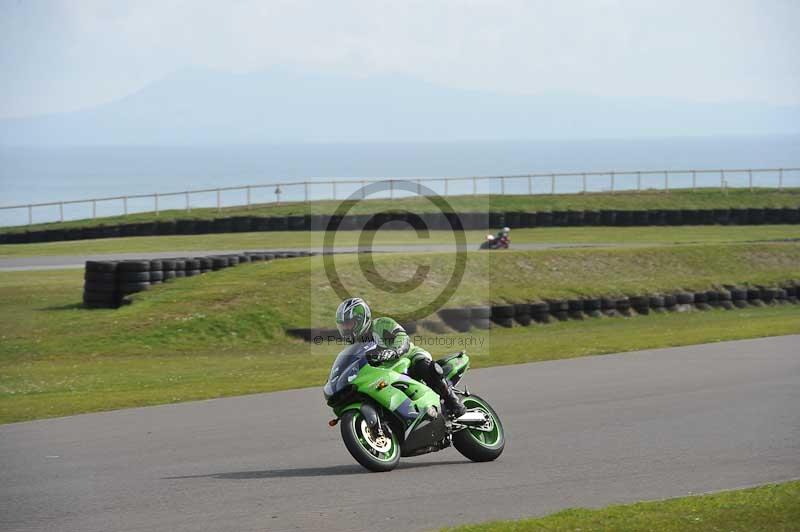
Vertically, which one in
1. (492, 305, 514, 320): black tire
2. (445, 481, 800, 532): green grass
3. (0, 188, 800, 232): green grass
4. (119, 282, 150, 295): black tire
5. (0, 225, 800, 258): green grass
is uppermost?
(0, 188, 800, 232): green grass

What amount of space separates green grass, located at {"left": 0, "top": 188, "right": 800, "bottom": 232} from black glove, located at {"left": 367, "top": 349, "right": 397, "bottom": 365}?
40241mm

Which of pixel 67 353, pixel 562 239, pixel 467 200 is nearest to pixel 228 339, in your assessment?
pixel 67 353

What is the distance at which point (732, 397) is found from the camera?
14.0 metres

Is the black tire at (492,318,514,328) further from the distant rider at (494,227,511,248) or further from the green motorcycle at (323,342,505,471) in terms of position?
the green motorcycle at (323,342,505,471)

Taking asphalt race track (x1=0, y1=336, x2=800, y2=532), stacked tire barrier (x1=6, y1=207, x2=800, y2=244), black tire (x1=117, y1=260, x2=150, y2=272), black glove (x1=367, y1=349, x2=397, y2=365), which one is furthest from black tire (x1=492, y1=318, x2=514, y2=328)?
stacked tire barrier (x1=6, y1=207, x2=800, y2=244)

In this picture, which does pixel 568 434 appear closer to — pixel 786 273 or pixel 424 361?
pixel 424 361

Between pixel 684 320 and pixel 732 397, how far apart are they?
13263mm

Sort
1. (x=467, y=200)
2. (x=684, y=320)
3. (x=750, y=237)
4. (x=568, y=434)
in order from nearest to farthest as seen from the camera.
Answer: (x=568, y=434) < (x=684, y=320) < (x=750, y=237) < (x=467, y=200)

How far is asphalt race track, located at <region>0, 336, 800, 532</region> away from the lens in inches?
332

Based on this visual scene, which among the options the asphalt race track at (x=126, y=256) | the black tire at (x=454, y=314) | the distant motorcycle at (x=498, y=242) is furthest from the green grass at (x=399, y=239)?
the black tire at (x=454, y=314)

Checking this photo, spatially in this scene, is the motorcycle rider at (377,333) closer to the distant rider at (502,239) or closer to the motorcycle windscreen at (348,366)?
the motorcycle windscreen at (348,366)

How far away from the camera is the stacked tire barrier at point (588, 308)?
24.7 meters

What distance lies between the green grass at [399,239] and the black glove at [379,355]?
3228 cm

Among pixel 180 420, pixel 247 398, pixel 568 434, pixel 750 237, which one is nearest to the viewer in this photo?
pixel 568 434
